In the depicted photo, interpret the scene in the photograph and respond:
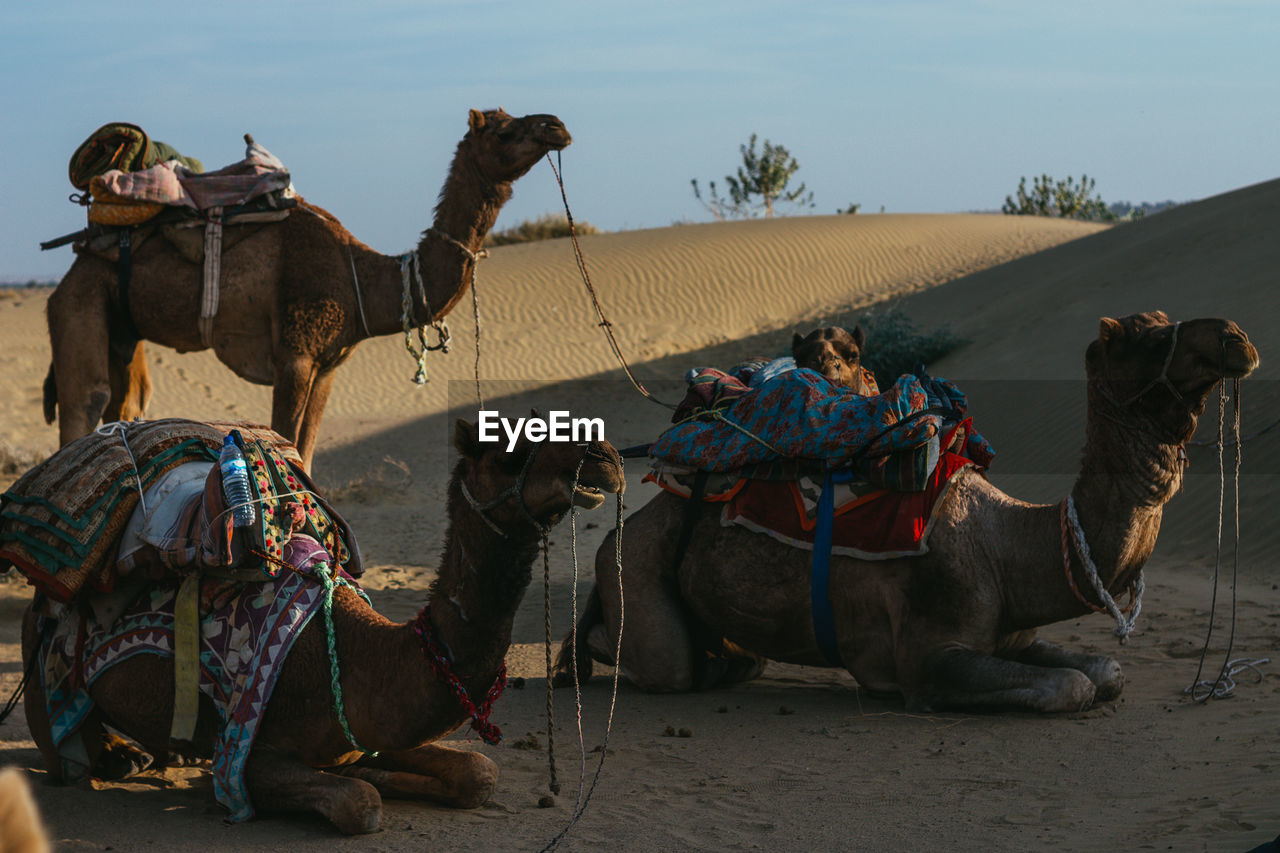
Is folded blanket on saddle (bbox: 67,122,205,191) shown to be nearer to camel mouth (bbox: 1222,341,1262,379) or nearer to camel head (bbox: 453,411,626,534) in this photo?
camel head (bbox: 453,411,626,534)

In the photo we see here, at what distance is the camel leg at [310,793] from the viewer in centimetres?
464

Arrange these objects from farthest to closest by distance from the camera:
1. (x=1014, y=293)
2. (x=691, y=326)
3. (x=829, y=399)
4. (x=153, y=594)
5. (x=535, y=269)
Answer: (x=535, y=269) < (x=691, y=326) < (x=1014, y=293) < (x=829, y=399) < (x=153, y=594)

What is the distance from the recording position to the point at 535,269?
30281 mm

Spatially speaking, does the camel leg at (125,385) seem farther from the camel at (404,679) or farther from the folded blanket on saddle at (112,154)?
the camel at (404,679)

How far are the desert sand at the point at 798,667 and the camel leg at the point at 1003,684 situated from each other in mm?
111

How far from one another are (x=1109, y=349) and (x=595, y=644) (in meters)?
3.07

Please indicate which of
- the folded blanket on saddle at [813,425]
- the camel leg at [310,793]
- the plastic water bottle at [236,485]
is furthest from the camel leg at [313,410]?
the camel leg at [310,793]

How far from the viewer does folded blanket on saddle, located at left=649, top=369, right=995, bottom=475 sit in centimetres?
646

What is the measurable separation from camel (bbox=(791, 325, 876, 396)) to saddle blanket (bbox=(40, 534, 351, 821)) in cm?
330

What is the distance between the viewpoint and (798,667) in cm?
788

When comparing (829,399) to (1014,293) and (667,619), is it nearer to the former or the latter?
(667,619)

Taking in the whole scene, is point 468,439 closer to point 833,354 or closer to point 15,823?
point 15,823

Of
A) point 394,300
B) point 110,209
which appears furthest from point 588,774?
point 110,209

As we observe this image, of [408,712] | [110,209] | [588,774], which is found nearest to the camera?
[408,712]
